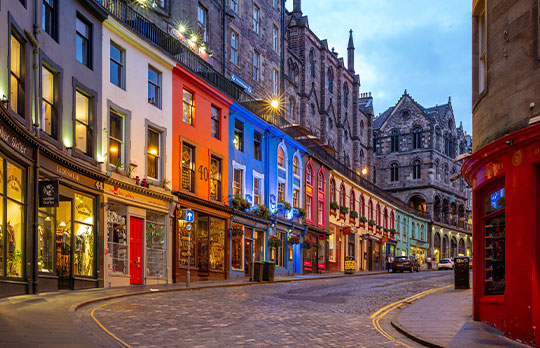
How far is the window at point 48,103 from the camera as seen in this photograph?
61.7 ft

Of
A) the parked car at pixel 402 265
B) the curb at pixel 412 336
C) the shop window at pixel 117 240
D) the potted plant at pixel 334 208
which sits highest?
the potted plant at pixel 334 208

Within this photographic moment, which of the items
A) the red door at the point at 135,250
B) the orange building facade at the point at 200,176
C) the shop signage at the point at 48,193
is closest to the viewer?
the shop signage at the point at 48,193

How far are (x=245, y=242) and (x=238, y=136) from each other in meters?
5.96

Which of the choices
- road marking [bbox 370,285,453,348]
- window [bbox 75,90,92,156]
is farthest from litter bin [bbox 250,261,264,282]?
window [bbox 75,90,92,156]

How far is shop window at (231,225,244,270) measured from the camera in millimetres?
33969

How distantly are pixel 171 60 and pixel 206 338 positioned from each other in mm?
18659

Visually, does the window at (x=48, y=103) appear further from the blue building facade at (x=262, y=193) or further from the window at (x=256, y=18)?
the window at (x=256, y=18)

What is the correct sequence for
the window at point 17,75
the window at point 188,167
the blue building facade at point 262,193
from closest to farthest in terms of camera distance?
the window at point 17,75
the window at point 188,167
the blue building facade at point 262,193

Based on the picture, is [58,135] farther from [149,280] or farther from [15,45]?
[149,280]

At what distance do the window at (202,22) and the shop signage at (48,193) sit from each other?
19.5m

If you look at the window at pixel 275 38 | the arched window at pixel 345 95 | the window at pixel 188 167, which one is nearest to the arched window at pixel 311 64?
A: the arched window at pixel 345 95

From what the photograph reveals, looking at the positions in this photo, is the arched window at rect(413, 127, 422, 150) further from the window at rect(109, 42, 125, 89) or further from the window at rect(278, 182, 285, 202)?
the window at rect(109, 42, 125, 89)

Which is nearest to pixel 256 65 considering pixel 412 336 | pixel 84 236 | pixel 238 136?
pixel 238 136

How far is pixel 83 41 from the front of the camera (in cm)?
2197
